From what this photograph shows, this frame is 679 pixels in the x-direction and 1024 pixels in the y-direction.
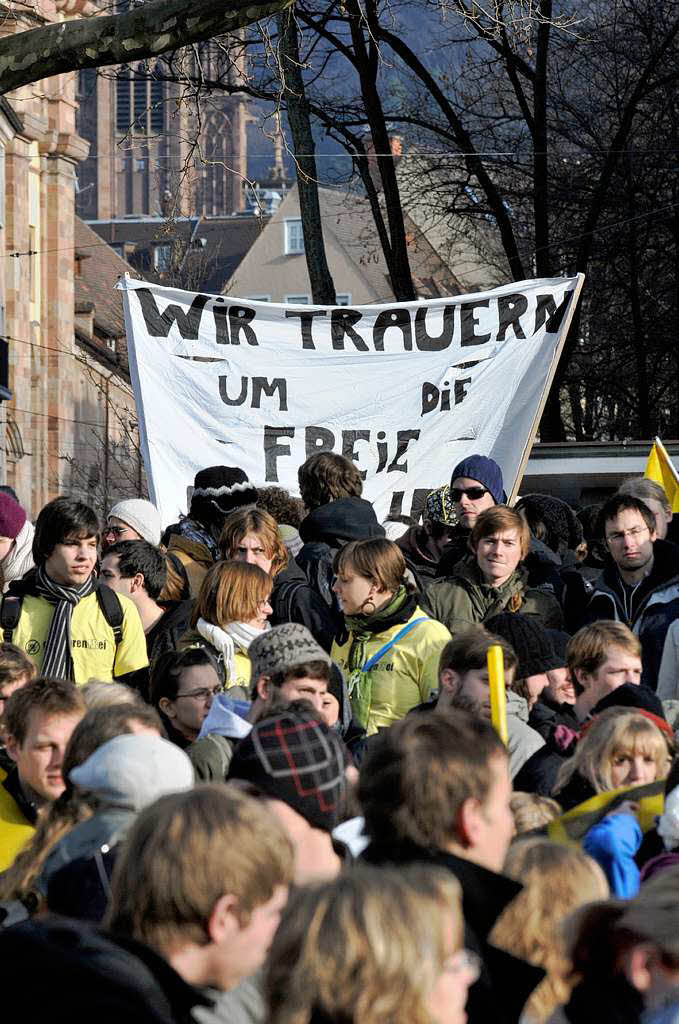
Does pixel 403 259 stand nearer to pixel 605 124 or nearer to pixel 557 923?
pixel 605 124

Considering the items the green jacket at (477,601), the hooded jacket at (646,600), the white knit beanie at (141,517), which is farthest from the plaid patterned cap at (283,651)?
the white knit beanie at (141,517)

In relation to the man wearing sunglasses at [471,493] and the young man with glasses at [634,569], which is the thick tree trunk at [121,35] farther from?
the young man with glasses at [634,569]

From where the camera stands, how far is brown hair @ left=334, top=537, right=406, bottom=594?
18.6ft

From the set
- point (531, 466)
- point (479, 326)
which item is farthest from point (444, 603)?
point (531, 466)

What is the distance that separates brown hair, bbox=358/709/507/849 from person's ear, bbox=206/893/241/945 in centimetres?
50

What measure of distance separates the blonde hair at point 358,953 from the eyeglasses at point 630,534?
4.34 m

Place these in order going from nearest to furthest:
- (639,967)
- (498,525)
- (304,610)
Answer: (639,967), (304,610), (498,525)

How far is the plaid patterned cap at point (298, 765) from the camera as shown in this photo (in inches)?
138

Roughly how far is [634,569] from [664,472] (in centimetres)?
256

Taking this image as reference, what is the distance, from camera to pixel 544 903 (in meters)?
3.30

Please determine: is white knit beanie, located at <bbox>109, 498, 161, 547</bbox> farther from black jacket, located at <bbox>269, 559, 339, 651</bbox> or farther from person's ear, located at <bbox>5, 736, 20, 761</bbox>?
person's ear, located at <bbox>5, 736, 20, 761</bbox>

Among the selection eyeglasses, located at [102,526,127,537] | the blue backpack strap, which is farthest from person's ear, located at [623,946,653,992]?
eyeglasses, located at [102,526,127,537]

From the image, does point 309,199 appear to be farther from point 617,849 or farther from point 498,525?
point 617,849

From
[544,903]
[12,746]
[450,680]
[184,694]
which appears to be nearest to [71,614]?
[184,694]
